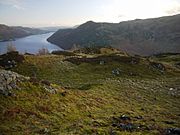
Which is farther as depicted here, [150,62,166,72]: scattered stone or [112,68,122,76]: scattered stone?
[150,62,166,72]: scattered stone

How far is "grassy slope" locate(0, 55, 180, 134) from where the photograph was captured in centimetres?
2456

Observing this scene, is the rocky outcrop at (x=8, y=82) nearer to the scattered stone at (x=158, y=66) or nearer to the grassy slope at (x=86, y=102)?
the grassy slope at (x=86, y=102)

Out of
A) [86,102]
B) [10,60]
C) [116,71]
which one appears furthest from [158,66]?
[86,102]

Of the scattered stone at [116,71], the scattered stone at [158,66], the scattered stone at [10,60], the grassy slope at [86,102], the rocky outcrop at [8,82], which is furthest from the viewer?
the scattered stone at [158,66]

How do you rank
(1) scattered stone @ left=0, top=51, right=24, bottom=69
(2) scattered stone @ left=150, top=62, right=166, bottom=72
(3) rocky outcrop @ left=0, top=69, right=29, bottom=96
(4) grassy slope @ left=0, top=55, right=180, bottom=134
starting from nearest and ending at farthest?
1. (4) grassy slope @ left=0, top=55, right=180, bottom=134
2. (3) rocky outcrop @ left=0, top=69, right=29, bottom=96
3. (1) scattered stone @ left=0, top=51, right=24, bottom=69
4. (2) scattered stone @ left=150, top=62, right=166, bottom=72

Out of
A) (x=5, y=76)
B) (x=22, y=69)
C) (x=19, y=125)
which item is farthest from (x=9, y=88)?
(x=22, y=69)

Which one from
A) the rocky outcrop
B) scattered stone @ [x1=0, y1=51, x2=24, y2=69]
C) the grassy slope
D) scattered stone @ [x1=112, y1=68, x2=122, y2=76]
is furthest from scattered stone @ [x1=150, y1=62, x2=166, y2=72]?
the rocky outcrop

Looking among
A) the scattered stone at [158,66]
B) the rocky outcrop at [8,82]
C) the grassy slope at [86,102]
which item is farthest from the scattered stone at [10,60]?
the scattered stone at [158,66]

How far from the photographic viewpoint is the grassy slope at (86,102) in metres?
24.6

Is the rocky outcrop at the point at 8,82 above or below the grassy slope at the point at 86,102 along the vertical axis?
above

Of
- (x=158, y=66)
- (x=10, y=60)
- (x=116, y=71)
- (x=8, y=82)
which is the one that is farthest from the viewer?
(x=158, y=66)

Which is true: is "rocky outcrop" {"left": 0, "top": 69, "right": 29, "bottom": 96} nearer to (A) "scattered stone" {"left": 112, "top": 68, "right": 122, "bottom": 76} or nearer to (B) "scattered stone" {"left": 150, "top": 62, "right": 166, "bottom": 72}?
(A) "scattered stone" {"left": 112, "top": 68, "right": 122, "bottom": 76}

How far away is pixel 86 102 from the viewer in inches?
1282

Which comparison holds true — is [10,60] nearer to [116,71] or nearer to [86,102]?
[116,71]
